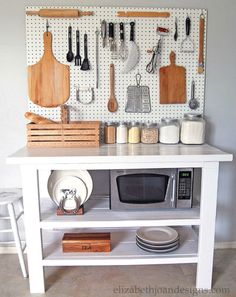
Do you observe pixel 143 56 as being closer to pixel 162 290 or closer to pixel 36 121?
pixel 36 121

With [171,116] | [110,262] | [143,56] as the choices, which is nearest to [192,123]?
[171,116]

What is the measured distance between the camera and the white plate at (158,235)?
68.2 inches

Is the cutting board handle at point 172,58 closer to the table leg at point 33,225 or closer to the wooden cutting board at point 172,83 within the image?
the wooden cutting board at point 172,83

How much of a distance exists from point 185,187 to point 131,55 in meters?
0.93

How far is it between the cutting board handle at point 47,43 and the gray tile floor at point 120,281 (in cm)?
146

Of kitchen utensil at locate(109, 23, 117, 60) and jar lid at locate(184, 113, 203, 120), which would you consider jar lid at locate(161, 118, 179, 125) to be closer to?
jar lid at locate(184, 113, 203, 120)

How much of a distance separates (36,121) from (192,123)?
100 cm

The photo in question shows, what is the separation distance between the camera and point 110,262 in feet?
5.39

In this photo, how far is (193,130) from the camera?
180 cm

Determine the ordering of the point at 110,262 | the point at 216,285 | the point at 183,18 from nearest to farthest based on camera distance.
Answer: the point at 110,262, the point at 216,285, the point at 183,18

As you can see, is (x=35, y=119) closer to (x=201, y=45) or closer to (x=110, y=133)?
(x=110, y=133)

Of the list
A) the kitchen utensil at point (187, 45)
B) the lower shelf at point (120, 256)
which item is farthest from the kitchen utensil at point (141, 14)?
the lower shelf at point (120, 256)

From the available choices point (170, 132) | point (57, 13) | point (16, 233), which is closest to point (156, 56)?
point (170, 132)

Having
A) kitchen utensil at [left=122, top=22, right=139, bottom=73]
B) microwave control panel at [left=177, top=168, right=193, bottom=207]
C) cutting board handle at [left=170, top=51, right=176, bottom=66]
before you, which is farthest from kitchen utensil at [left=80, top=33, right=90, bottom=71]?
microwave control panel at [left=177, top=168, right=193, bottom=207]
